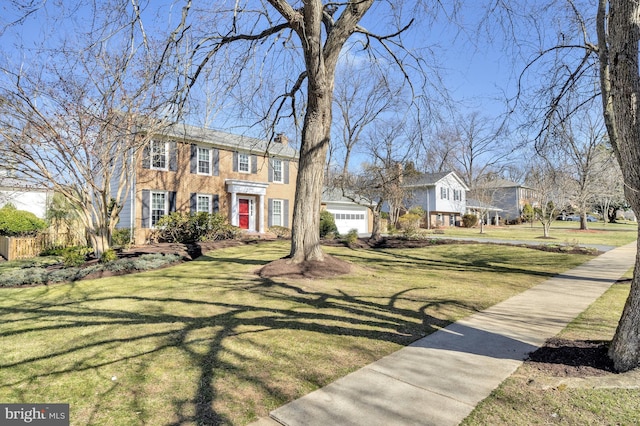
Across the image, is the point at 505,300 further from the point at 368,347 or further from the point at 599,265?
the point at 599,265

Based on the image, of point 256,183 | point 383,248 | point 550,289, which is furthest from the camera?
point 256,183

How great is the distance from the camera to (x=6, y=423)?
9.20 ft

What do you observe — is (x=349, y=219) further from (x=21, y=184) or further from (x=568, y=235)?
(x=21, y=184)

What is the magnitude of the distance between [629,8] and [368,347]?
4475mm

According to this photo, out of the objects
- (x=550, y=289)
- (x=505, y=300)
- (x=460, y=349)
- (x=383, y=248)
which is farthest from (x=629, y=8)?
(x=383, y=248)

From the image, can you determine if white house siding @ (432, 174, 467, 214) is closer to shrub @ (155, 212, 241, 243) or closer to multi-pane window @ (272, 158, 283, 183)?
multi-pane window @ (272, 158, 283, 183)

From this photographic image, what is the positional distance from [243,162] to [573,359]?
19.8 m

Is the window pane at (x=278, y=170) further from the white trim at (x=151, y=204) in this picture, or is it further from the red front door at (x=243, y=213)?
the white trim at (x=151, y=204)

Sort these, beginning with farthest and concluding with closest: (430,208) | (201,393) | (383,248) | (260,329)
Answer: (430,208)
(383,248)
(260,329)
(201,393)

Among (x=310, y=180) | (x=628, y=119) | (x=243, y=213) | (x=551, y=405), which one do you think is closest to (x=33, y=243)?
(x=243, y=213)

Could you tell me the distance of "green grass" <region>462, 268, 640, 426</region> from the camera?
263 centimetres

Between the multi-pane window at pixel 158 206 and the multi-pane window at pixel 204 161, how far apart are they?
2.57 metres

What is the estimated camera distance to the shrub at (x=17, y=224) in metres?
16.5

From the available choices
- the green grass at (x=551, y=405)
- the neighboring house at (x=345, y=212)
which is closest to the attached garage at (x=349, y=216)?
the neighboring house at (x=345, y=212)
